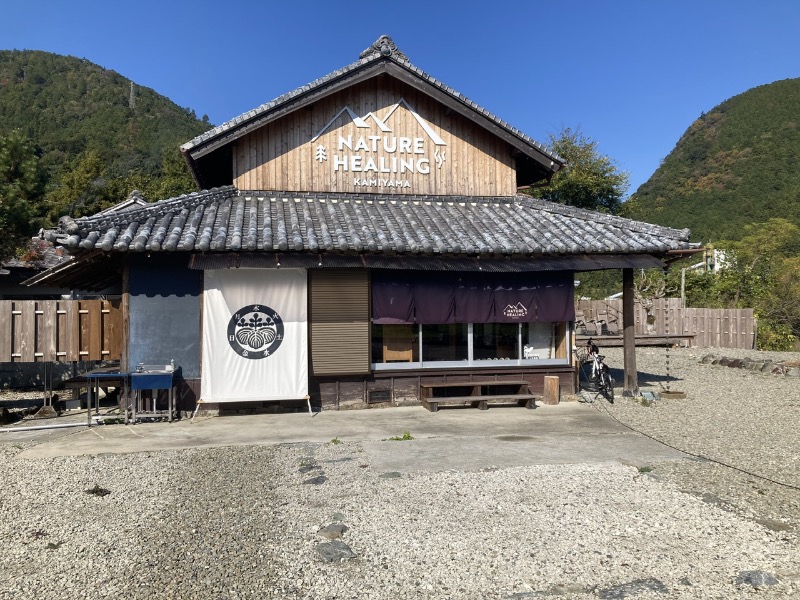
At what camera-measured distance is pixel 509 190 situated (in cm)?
1410

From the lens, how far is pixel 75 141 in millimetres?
61031

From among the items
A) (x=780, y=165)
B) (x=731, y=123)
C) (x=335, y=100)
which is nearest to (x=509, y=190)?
(x=335, y=100)

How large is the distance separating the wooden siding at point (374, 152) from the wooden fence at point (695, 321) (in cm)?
1514

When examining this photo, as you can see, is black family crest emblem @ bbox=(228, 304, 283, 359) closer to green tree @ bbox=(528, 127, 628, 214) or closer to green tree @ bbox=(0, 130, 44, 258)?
green tree @ bbox=(0, 130, 44, 258)

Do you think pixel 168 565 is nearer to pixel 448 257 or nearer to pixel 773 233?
pixel 448 257

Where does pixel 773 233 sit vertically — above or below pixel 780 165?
below

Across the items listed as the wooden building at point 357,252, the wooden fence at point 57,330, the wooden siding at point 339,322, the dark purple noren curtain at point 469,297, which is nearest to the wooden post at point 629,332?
the wooden building at point 357,252

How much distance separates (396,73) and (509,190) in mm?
3786

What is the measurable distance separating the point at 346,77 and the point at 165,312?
6297mm

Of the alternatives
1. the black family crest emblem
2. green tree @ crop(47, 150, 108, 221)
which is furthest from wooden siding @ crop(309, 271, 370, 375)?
green tree @ crop(47, 150, 108, 221)

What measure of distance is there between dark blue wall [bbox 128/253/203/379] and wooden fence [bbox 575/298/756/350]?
20.5m

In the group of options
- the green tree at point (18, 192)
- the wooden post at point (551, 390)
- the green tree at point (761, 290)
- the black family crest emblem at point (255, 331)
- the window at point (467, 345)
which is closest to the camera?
the black family crest emblem at point (255, 331)

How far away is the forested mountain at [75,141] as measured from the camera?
1614cm

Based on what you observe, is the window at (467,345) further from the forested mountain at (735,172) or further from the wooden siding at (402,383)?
the forested mountain at (735,172)
